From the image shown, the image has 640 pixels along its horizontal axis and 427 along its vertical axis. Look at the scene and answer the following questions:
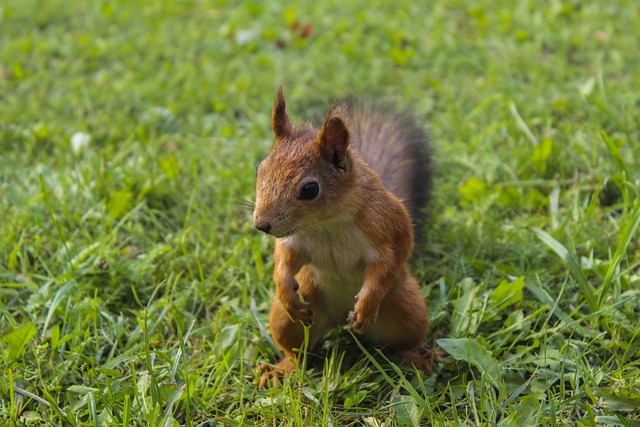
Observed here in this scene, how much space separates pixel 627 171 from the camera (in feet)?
8.82

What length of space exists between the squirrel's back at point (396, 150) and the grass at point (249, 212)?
26cm

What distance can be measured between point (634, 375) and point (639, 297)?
13.1 inches

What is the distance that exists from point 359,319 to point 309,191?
377 millimetres

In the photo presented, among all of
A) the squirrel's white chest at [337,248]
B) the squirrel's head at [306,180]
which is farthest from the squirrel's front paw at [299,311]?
the squirrel's head at [306,180]

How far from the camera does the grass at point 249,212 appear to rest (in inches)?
82.9

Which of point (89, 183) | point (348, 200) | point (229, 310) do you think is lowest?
point (229, 310)

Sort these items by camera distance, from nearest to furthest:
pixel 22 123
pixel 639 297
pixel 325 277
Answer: pixel 325 277, pixel 639 297, pixel 22 123

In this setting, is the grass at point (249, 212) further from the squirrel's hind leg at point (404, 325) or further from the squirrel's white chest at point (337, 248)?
the squirrel's white chest at point (337, 248)

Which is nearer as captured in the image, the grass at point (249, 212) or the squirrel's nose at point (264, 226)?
the squirrel's nose at point (264, 226)

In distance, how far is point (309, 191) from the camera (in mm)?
1954

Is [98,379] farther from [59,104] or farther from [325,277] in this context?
→ [59,104]

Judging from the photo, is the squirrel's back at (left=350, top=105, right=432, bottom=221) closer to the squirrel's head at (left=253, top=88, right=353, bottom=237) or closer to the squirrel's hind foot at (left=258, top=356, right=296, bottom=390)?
the squirrel's head at (left=253, top=88, right=353, bottom=237)

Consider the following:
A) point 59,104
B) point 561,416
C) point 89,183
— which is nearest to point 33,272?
point 89,183

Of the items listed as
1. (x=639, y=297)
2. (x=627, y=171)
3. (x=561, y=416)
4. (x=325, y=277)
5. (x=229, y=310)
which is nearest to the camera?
(x=561, y=416)
